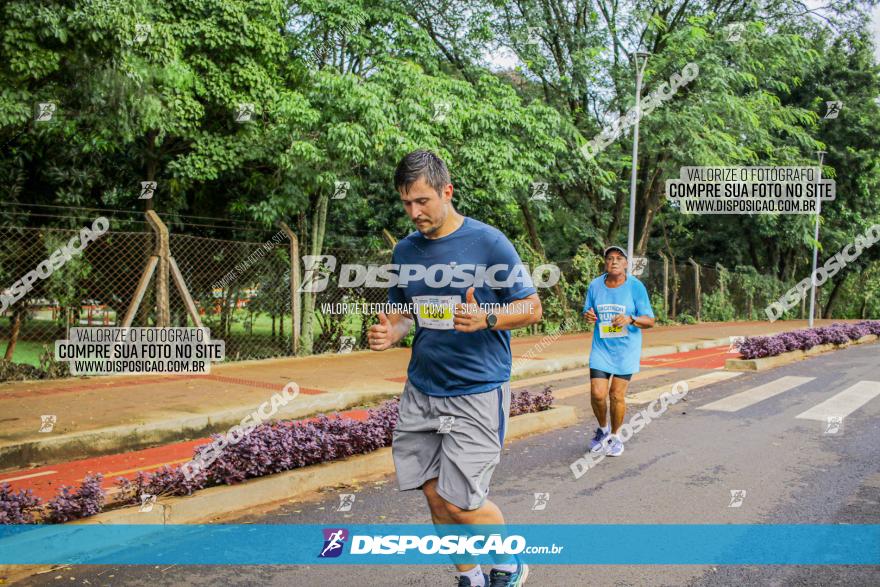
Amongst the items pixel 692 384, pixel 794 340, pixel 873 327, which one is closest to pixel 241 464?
pixel 692 384

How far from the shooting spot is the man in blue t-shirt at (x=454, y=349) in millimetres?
3113

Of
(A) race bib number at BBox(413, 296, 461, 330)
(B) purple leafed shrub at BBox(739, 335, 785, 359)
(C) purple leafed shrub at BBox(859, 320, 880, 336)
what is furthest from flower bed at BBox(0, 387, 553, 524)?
(C) purple leafed shrub at BBox(859, 320, 880, 336)

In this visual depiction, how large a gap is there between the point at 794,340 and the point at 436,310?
1498cm

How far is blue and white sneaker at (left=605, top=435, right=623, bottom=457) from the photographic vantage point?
6.66 meters

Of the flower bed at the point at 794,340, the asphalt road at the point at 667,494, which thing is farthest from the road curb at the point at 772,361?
the asphalt road at the point at 667,494

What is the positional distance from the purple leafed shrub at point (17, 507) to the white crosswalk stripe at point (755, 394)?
778cm

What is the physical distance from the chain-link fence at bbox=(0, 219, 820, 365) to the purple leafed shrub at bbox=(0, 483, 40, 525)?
19.4 ft

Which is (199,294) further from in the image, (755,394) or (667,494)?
(755,394)

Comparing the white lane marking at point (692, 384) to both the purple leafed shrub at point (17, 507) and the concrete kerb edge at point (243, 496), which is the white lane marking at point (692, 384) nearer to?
the concrete kerb edge at point (243, 496)

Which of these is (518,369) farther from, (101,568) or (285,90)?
(101,568)

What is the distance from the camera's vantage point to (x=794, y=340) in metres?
15.9

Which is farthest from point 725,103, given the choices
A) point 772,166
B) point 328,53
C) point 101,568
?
point 101,568

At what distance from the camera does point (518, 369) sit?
1211cm

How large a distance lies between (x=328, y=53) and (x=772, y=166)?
1718cm
